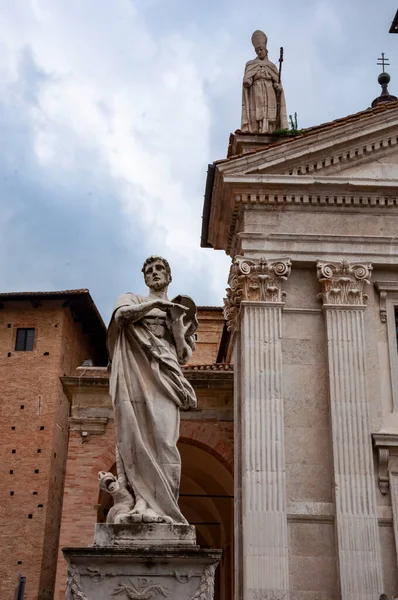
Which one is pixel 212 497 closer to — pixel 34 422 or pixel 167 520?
pixel 34 422

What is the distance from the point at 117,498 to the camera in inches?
267

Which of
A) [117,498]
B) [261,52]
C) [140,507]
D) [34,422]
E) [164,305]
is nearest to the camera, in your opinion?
[140,507]

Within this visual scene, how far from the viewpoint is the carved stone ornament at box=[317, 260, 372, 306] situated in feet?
54.6

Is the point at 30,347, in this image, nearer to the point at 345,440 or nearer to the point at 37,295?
the point at 37,295

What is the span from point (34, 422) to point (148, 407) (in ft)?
76.8

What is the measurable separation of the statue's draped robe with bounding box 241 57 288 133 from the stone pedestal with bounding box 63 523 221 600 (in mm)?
14868

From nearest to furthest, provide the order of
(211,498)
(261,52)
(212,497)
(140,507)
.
→ (140,507) → (261,52) → (212,497) → (211,498)

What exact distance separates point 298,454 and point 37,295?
1712cm

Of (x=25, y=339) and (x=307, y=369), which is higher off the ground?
(x=25, y=339)

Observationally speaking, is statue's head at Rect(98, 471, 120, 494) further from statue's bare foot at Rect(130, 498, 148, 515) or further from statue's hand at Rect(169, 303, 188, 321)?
statue's hand at Rect(169, 303, 188, 321)

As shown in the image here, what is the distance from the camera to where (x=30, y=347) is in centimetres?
3081

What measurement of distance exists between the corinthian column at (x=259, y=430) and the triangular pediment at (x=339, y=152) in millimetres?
2113

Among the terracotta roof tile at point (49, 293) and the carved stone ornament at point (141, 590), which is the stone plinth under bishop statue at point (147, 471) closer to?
the carved stone ornament at point (141, 590)

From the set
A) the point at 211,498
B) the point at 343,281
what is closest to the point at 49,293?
the point at 211,498
